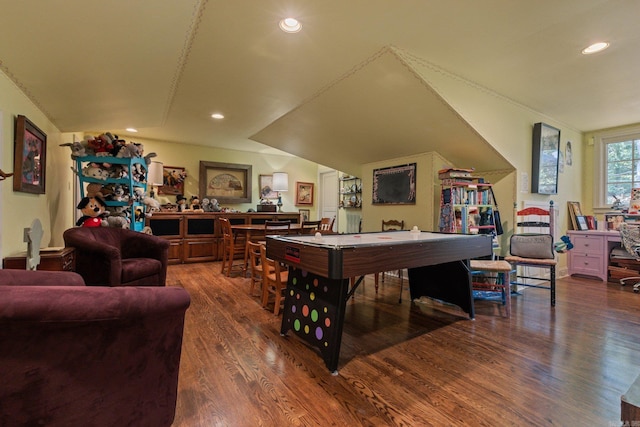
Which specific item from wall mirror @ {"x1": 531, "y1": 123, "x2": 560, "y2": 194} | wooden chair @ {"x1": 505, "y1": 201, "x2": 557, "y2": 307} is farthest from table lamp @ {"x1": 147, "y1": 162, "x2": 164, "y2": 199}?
wall mirror @ {"x1": 531, "y1": 123, "x2": 560, "y2": 194}

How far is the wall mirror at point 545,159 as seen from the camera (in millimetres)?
4000

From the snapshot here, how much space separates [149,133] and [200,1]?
411 cm

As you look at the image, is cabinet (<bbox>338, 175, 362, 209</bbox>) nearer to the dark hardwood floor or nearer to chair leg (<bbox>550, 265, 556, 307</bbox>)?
the dark hardwood floor

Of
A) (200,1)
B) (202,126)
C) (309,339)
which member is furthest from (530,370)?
(202,126)

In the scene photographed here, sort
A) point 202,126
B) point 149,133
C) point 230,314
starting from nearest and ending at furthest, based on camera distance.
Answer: point 230,314 < point 202,126 < point 149,133

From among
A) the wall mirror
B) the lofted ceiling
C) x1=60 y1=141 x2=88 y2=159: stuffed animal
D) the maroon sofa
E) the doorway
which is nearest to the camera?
the maroon sofa

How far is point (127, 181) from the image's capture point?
3393 millimetres

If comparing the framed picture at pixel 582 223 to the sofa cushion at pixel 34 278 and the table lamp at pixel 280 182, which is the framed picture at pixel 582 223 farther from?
the sofa cushion at pixel 34 278

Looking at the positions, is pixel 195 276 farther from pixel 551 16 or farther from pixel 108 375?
pixel 551 16

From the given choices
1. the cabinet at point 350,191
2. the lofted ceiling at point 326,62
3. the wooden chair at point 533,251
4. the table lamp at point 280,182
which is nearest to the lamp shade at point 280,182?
the table lamp at point 280,182

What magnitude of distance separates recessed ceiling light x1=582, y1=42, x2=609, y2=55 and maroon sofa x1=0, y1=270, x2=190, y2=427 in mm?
3648

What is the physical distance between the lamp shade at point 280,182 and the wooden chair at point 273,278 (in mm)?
3669

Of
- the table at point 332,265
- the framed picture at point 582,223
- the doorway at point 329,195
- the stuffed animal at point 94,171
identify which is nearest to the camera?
the table at point 332,265

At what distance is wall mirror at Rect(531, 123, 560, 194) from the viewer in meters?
4.00
